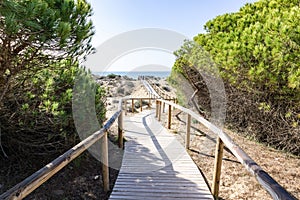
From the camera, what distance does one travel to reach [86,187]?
272 cm

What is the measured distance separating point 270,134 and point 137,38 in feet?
20.8

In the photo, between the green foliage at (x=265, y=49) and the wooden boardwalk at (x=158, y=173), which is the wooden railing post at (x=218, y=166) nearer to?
the wooden boardwalk at (x=158, y=173)

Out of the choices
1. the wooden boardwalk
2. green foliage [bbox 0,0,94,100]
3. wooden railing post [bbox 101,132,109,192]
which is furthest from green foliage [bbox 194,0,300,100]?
wooden railing post [bbox 101,132,109,192]

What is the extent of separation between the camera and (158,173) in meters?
2.94

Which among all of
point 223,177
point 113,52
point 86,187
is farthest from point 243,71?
point 113,52

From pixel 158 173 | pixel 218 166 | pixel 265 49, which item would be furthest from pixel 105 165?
pixel 265 49

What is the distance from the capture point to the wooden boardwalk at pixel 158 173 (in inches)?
94.5

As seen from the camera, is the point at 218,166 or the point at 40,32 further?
the point at 218,166

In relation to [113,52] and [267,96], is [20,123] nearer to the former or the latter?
[267,96]

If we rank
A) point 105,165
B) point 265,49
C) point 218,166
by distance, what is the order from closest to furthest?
point 218,166, point 105,165, point 265,49

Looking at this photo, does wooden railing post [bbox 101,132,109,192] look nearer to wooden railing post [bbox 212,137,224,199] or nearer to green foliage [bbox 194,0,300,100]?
wooden railing post [bbox 212,137,224,199]

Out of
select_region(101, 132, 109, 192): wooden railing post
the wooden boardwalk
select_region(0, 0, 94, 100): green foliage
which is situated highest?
select_region(0, 0, 94, 100): green foliage

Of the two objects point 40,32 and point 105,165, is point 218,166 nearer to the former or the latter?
point 105,165

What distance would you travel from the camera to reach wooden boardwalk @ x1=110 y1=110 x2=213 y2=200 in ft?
7.88
